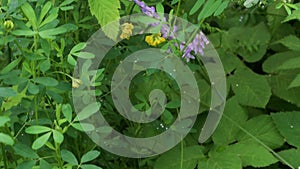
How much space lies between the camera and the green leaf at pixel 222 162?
1250 mm

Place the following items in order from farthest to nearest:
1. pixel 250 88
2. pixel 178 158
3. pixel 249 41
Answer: pixel 249 41, pixel 250 88, pixel 178 158

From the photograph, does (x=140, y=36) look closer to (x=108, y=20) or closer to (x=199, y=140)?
(x=108, y=20)

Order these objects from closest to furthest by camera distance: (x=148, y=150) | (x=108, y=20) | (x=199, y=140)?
(x=108, y=20) < (x=148, y=150) < (x=199, y=140)

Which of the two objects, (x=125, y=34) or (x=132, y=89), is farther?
(x=132, y=89)

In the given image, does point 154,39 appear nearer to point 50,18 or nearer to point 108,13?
point 108,13

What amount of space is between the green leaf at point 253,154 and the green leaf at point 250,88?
17 cm

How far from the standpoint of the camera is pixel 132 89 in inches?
45.8

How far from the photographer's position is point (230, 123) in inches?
54.6

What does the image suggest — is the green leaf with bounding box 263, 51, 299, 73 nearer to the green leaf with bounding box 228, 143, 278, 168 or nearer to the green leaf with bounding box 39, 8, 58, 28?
the green leaf with bounding box 228, 143, 278, 168

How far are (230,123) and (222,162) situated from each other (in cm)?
15

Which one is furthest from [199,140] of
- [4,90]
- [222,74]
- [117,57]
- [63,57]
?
[4,90]

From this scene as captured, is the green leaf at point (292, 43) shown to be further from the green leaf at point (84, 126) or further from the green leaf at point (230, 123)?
the green leaf at point (84, 126)

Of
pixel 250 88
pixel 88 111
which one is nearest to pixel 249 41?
pixel 250 88

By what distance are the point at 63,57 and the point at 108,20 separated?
121 millimetres
